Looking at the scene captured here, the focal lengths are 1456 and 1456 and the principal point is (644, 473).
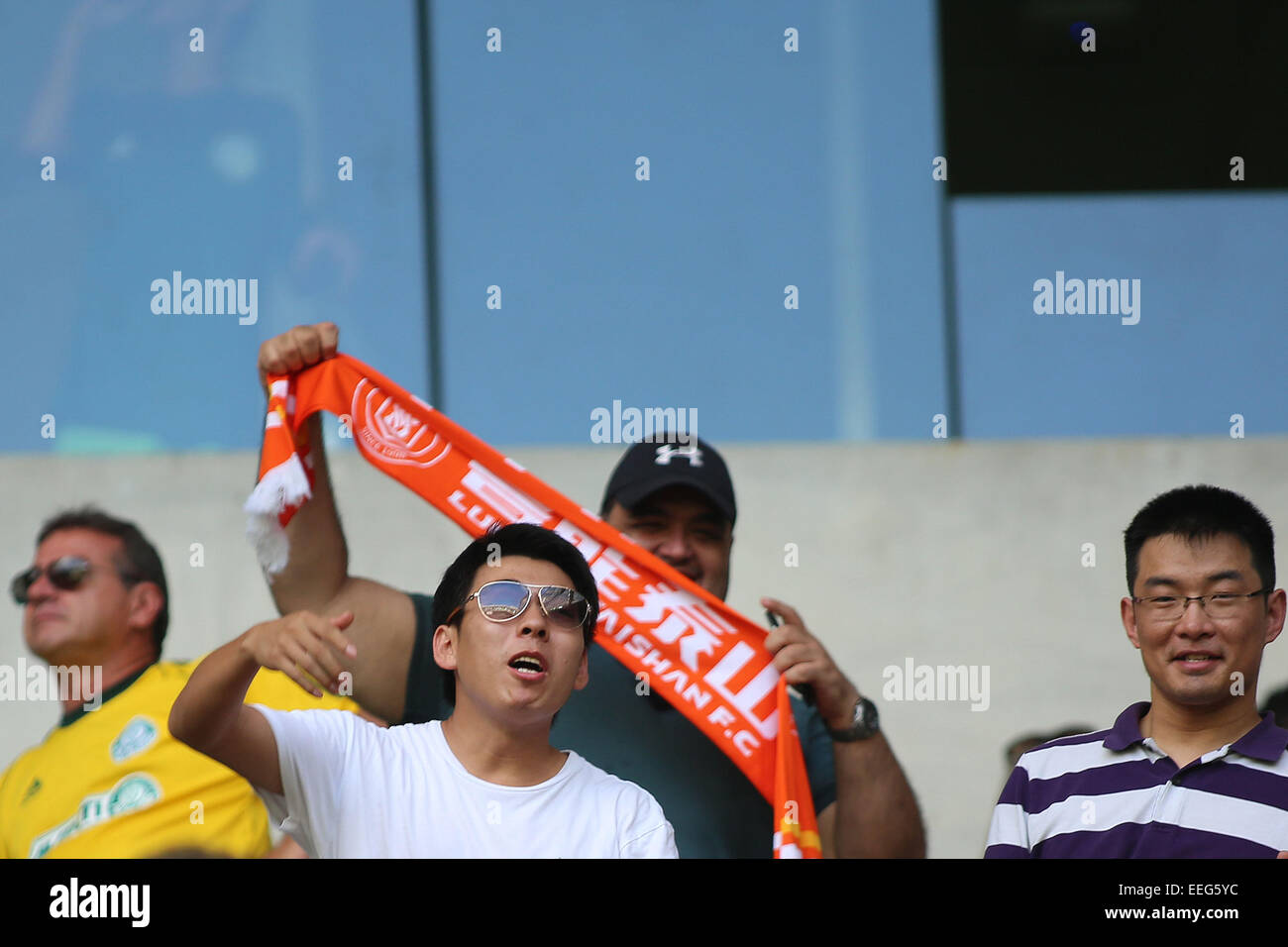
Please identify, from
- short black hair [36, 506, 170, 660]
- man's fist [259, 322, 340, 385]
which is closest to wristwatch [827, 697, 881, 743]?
man's fist [259, 322, 340, 385]

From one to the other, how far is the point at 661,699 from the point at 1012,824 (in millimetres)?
719

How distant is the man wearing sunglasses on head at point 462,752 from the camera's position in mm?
2184

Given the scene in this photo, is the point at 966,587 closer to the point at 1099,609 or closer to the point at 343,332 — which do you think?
the point at 1099,609

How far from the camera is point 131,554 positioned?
3453 mm

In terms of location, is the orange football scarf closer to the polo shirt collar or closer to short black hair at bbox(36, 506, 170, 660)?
the polo shirt collar

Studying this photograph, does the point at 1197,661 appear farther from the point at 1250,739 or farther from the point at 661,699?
the point at 661,699

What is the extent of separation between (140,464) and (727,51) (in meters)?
2.26

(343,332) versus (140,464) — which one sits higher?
(343,332)

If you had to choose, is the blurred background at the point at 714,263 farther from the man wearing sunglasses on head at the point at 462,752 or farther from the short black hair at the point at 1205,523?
the man wearing sunglasses on head at the point at 462,752

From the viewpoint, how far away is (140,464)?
178 inches

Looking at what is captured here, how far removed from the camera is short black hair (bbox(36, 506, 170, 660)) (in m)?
3.42

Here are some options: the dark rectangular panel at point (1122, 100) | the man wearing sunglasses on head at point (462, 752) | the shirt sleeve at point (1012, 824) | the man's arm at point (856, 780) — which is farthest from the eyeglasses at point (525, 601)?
the dark rectangular panel at point (1122, 100)

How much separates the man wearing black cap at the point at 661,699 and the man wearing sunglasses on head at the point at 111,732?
40 centimetres
